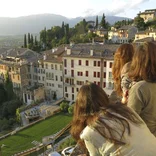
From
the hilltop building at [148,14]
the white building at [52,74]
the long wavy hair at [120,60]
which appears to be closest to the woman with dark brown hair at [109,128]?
the long wavy hair at [120,60]

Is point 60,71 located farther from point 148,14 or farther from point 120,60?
point 148,14

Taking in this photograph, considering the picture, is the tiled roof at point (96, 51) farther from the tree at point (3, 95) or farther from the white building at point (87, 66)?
the tree at point (3, 95)

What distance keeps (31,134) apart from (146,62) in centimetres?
2198

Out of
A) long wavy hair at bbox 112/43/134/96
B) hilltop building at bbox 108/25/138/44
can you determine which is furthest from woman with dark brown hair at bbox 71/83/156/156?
hilltop building at bbox 108/25/138/44

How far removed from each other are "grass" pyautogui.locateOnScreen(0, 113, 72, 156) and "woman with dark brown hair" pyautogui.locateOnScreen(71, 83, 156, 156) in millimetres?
19842

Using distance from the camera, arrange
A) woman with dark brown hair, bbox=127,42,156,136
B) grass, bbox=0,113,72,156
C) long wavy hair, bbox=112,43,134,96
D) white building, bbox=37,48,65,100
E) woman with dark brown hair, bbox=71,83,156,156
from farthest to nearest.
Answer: white building, bbox=37,48,65,100 < grass, bbox=0,113,72,156 < long wavy hair, bbox=112,43,134,96 < woman with dark brown hair, bbox=127,42,156,136 < woman with dark brown hair, bbox=71,83,156,156

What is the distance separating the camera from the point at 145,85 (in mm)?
2904

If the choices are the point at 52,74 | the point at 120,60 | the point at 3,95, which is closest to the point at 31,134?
the point at 52,74

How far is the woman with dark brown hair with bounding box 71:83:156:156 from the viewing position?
7.55 ft

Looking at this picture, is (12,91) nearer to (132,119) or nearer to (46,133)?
(46,133)

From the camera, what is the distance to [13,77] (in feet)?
120

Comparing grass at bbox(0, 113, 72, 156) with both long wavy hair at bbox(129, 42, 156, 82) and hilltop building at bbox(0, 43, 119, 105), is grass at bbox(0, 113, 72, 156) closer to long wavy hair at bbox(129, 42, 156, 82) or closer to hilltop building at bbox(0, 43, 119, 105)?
hilltop building at bbox(0, 43, 119, 105)

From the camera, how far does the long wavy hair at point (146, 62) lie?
9.90 feet

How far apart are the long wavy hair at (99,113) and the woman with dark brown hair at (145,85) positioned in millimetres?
384
